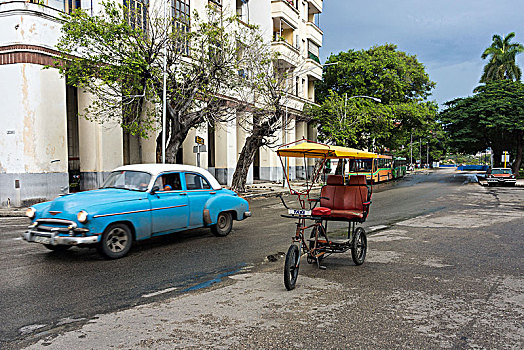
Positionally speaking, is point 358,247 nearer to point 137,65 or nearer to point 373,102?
point 137,65

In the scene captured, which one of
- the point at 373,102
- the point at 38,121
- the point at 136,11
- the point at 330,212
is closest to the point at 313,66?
the point at 373,102

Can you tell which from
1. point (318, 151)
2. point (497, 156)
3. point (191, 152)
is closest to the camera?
point (318, 151)

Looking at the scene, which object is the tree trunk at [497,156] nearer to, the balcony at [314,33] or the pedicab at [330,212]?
the balcony at [314,33]

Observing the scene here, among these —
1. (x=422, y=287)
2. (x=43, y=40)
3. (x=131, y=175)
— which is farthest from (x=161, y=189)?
(x=43, y=40)

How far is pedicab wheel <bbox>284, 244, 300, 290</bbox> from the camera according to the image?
19.8 ft

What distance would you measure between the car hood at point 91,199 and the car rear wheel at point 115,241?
0.50 meters

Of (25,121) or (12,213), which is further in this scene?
(25,121)

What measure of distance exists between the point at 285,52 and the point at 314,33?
945cm

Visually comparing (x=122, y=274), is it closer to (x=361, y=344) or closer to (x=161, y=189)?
(x=161, y=189)

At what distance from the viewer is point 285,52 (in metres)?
34.2

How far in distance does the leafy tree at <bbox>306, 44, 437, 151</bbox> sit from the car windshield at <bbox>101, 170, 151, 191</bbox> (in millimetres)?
27079

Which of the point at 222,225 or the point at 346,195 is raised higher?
the point at 346,195

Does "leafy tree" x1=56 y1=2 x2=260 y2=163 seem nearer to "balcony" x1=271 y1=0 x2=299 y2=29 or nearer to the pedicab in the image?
the pedicab

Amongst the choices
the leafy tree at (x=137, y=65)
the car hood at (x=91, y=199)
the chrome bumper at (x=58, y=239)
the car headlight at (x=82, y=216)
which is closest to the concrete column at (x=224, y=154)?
the leafy tree at (x=137, y=65)
